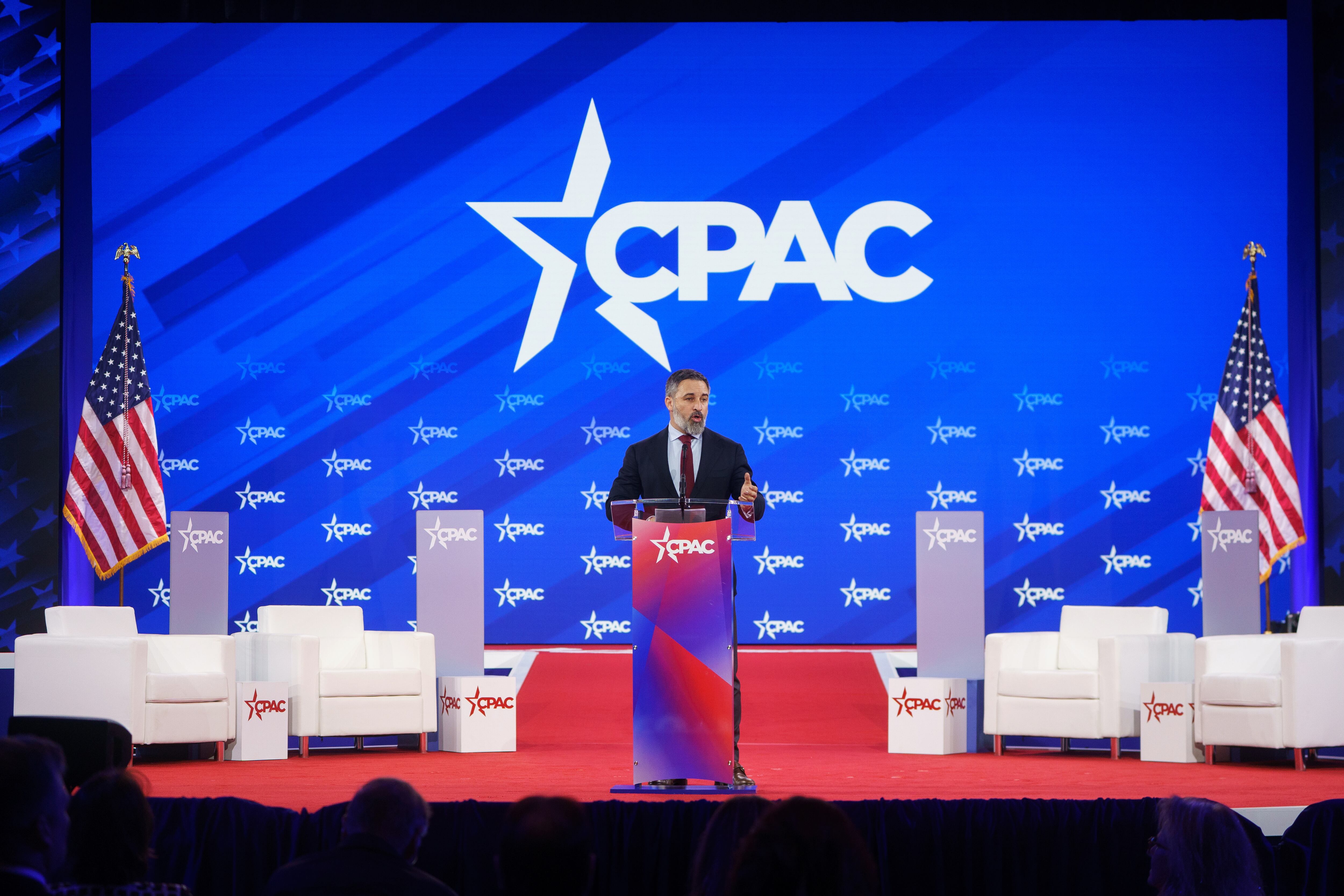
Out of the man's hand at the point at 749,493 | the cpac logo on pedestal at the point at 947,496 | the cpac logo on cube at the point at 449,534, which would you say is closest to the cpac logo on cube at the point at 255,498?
the cpac logo on cube at the point at 449,534

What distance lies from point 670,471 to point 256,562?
526 cm

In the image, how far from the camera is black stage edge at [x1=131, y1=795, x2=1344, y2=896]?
3.93m

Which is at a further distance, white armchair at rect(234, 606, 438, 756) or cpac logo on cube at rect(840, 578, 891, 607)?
cpac logo on cube at rect(840, 578, 891, 607)

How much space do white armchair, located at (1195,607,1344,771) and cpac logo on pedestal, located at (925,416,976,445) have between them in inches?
120

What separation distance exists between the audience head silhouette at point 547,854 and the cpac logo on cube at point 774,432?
274 inches

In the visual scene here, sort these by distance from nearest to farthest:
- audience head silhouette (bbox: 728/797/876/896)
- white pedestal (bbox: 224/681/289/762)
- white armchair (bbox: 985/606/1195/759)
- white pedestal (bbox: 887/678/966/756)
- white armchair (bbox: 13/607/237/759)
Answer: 1. audience head silhouette (bbox: 728/797/876/896)
2. white armchair (bbox: 13/607/237/759)
3. white pedestal (bbox: 224/681/289/762)
4. white armchair (bbox: 985/606/1195/759)
5. white pedestal (bbox: 887/678/966/756)

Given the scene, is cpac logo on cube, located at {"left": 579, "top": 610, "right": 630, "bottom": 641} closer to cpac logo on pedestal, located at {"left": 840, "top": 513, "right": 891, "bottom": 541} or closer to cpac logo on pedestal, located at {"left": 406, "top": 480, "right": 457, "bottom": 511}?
cpac logo on pedestal, located at {"left": 406, "top": 480, "right": 457, "bottom": 511}

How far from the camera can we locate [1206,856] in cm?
285

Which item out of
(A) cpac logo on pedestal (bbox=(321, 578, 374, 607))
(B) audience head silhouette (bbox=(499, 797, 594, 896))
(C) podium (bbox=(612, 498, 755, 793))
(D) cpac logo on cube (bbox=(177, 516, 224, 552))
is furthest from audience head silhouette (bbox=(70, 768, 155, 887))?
(A) cpac logo on pedestal (bbox=(321, 578, 374, 607))

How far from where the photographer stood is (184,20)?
9.34 metres

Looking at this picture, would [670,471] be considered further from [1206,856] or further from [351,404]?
[351,404]

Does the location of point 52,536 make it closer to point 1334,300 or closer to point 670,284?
point 670,284

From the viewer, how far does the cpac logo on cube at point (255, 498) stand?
29.8ft

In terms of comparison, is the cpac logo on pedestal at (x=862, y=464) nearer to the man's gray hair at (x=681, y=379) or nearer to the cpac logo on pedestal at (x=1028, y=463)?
the cpac logo on pedestal at (x=1028, y=463)
